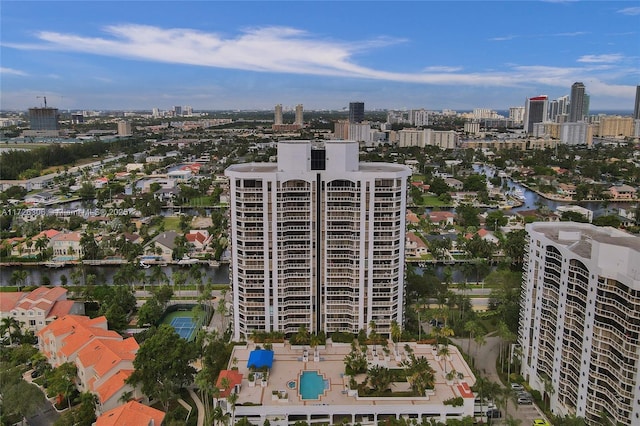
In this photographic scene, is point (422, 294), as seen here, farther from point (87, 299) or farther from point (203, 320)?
point (87, 299)

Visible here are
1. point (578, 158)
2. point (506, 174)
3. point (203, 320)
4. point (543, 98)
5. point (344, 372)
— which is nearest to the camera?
point (344, 372)

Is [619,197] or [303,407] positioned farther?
[619,197]

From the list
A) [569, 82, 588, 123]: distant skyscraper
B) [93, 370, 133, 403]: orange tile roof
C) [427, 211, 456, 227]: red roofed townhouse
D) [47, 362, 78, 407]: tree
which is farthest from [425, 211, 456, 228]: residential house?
[569, 82, 588, 123]: distant skyscraper

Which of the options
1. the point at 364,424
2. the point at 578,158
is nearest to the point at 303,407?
the point at 364,424

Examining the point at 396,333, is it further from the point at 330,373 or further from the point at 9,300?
the point at 9,300

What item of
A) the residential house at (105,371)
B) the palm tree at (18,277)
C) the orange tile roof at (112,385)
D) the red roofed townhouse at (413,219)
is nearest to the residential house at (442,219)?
the red roofed townhouse at (413,219)

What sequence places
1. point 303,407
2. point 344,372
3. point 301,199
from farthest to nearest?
point 301,199 < point 344,372 < point 303,407

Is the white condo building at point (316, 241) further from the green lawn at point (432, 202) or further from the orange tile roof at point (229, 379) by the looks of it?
the green lawn at point (432, 202)
